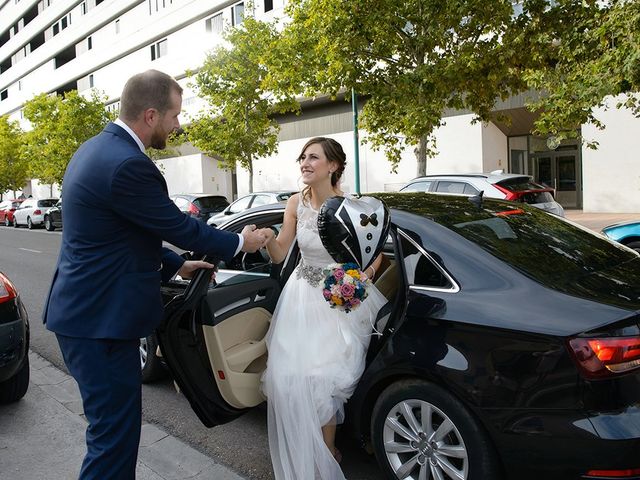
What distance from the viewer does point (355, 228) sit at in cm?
267

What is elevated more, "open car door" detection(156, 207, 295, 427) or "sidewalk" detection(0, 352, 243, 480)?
"open car door" detection(156, 207, 295, 427)

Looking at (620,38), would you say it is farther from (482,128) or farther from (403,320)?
(482,128)

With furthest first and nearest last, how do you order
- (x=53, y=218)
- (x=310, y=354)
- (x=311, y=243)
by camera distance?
(x=53, y=218) → (x=311, y=243) → (x=310, y=354)

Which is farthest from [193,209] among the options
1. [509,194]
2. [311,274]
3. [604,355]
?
[604,355]

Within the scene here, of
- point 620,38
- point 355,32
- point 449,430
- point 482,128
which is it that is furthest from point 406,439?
point 482,128

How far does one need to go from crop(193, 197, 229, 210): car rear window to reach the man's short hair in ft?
47.8

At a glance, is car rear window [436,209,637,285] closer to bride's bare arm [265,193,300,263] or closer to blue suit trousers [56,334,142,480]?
bride's bare arm [265,193,300,263]

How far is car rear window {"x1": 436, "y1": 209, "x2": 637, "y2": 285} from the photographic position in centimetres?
258

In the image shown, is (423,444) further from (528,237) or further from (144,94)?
(144,94)

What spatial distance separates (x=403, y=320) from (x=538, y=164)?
2226 centimetres

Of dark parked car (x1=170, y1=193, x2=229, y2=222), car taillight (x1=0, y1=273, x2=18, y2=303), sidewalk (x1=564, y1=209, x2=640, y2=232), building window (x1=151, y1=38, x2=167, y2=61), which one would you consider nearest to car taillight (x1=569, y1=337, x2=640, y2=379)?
car taillight (x1=0, y1=273, x2=18, y2=303)

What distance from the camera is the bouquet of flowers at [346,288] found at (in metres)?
2.71

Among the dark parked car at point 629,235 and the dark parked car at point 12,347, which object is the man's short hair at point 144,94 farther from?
the dark parked car at point 629,235

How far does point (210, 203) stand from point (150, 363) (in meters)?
12.8
